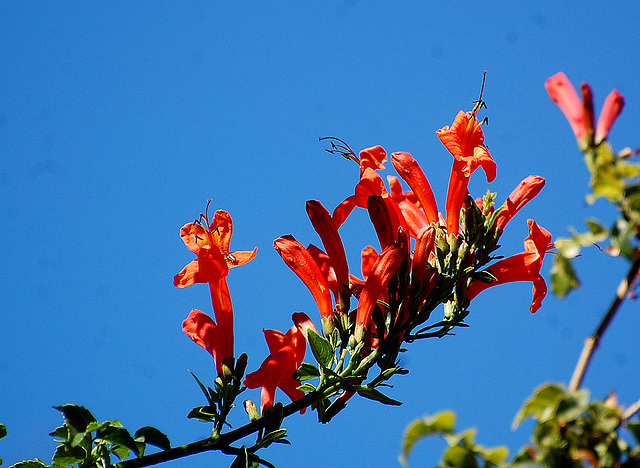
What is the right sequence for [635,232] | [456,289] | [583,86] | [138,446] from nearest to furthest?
[635,232] < [583,86] < [138,446] < [456,289]

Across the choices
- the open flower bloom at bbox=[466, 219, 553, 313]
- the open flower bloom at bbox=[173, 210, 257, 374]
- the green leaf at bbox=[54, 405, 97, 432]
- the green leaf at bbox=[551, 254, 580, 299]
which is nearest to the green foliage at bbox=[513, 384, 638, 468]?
the green leaf at bbox=[551, 254, 580, 299]

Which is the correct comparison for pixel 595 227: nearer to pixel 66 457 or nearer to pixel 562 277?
pixel 562 277

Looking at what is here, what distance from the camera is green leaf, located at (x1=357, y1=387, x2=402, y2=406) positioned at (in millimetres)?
2982

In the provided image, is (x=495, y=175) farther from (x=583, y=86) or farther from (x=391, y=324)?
(x=583, y=86)

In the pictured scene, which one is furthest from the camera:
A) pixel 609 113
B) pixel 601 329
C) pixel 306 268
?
pixel 306 268

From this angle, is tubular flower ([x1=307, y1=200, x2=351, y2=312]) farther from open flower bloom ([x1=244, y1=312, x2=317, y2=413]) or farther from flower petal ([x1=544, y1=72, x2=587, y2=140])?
flower petal ([x1=544, y1=72, x2=587, y2=140])

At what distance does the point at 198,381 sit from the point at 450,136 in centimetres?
186

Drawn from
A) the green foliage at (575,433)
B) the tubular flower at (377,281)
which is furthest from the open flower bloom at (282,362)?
the green foliage at (575,433)

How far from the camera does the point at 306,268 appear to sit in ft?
11.8

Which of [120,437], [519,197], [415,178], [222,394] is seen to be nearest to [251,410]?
[222,394]

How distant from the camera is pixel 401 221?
12.4ft

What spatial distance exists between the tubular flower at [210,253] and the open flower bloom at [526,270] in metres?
1.34

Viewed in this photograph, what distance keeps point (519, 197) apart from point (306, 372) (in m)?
1.55

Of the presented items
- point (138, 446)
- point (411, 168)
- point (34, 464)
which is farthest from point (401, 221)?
point (34, 464)
